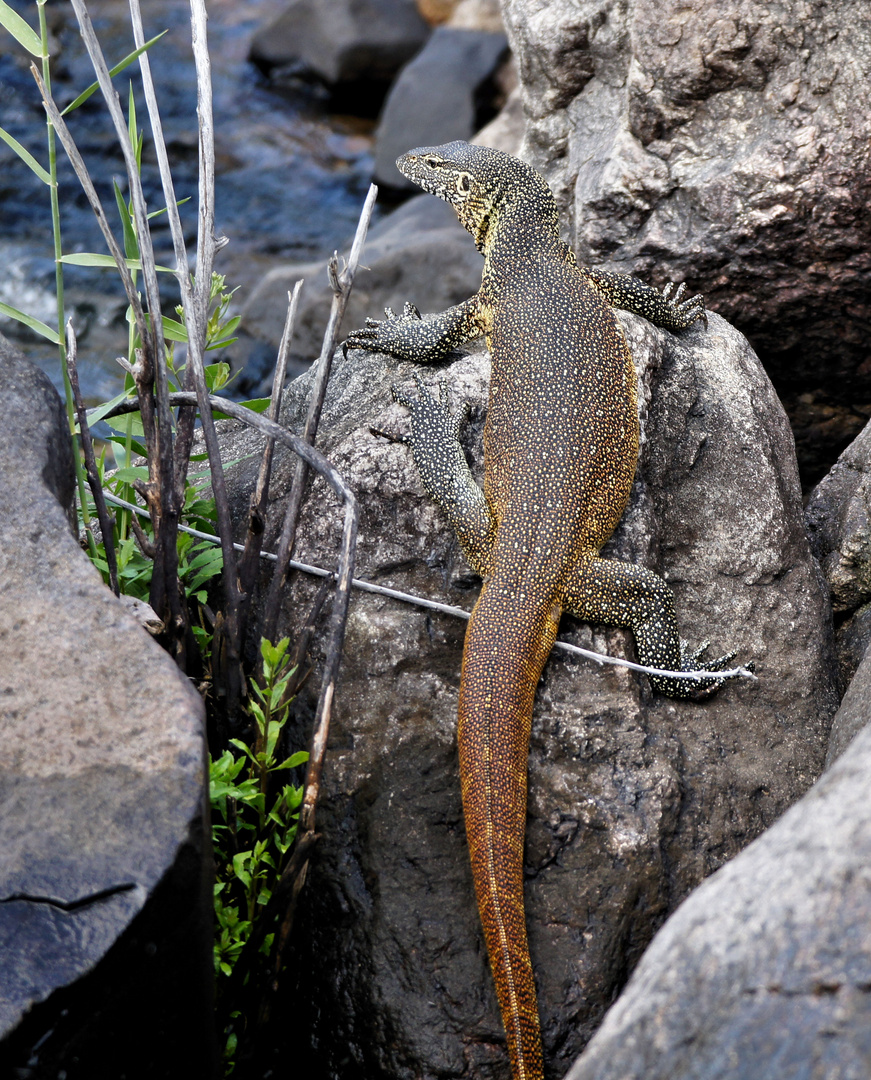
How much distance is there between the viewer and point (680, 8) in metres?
5.19

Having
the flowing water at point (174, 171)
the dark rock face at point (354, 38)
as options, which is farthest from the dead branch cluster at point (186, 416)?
the dark rock face at point (354, 38)

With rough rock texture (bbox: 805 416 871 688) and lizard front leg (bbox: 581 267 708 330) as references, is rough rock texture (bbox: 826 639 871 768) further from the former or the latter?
lizard front leg (bbox: 581 267 708 330)

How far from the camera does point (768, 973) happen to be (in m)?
1.92

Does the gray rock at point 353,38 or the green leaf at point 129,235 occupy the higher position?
the green leaf at point 129,235

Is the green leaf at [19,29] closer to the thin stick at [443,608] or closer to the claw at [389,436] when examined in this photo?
the thin stick at [443,608]

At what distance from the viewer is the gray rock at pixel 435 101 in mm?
11086

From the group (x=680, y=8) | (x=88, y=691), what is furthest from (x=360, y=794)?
(x=680, y=8)

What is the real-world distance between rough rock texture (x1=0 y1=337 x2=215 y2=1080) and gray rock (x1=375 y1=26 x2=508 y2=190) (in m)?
9.23

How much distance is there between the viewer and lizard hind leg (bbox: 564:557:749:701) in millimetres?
3703

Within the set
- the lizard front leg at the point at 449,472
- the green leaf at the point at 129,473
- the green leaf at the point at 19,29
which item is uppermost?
the green leaf at the point at 19,29

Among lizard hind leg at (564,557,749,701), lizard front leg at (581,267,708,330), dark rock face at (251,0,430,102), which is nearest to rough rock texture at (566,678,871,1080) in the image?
lizard hind leg at (564,557,749,701)

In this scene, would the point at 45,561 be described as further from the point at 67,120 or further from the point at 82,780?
the point at 67,120

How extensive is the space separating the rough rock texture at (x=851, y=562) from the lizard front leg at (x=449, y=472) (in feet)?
5.65

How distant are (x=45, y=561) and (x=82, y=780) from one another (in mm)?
647
